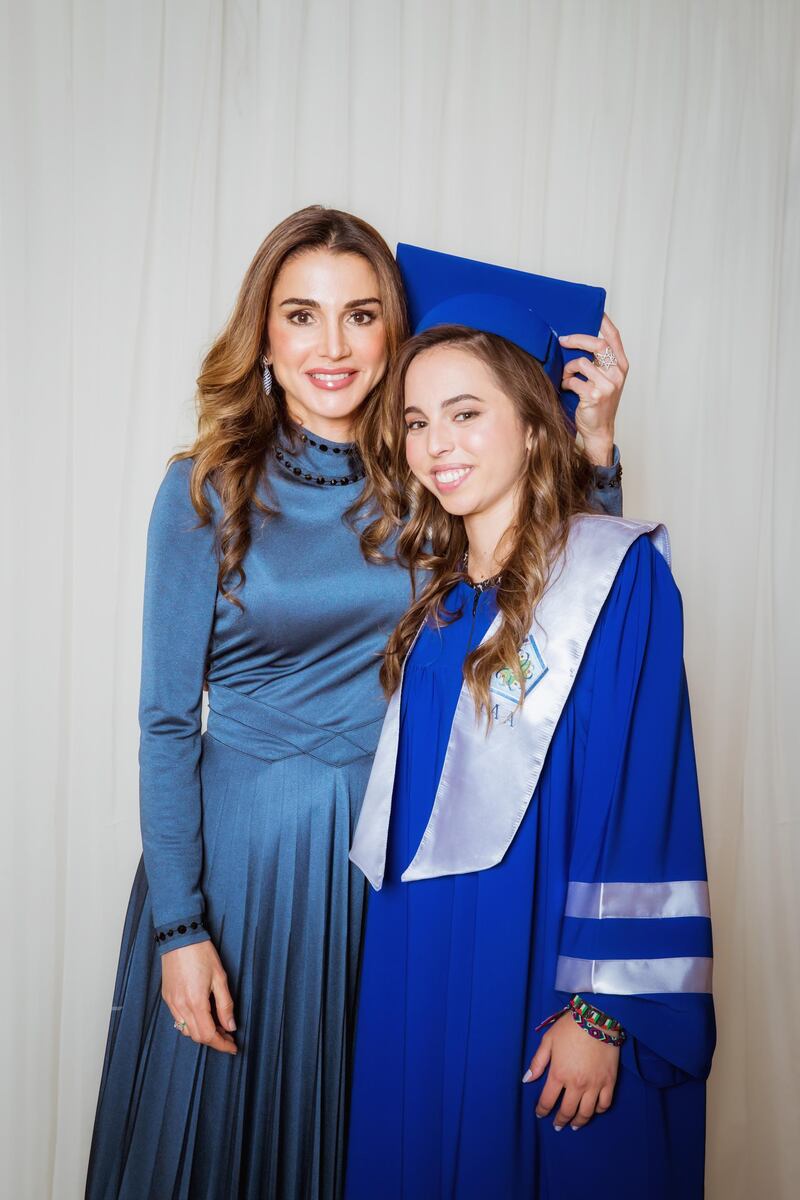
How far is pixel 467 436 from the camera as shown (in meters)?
1.75

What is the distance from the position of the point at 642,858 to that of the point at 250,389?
1.15 meters

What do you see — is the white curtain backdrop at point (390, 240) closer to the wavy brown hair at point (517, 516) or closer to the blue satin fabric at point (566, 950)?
the wavy brown hair at point (517, 516)

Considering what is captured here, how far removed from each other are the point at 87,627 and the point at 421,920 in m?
1.32

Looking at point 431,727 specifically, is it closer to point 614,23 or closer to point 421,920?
point 421,920

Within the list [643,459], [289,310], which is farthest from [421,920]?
[643,459]

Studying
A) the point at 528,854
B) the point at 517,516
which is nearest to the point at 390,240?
the point at 517,516

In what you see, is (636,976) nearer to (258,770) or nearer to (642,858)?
(642,858)

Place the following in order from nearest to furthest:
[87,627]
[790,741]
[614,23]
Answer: [87,627] → [614,23] → [790,741]

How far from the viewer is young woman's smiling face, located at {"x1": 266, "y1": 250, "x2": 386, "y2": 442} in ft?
6.28

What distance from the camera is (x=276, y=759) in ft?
6.20

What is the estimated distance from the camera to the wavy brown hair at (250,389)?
6.13ft

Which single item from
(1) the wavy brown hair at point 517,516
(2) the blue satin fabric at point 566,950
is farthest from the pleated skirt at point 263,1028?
(1) the wavy brown hair at point 517,516

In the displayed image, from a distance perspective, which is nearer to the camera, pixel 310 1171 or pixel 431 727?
pixel 431 727

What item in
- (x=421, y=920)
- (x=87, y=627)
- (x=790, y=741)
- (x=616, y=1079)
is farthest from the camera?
(x=790, y=741)
